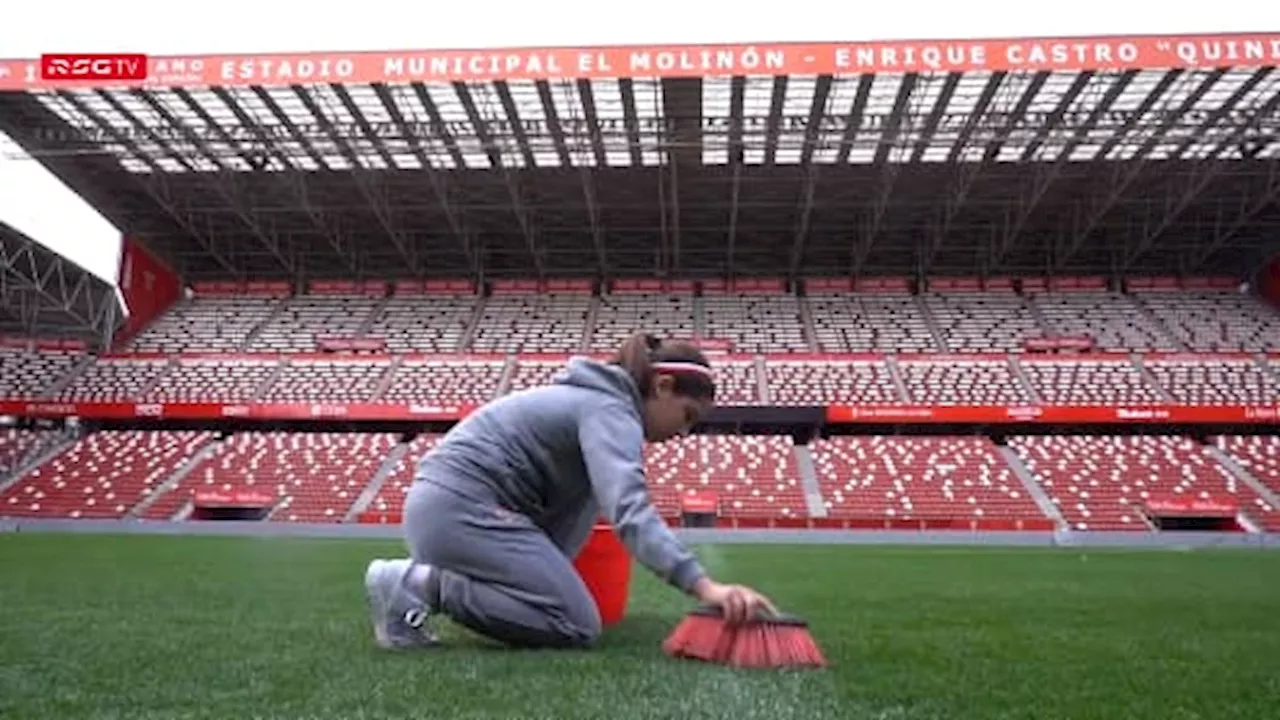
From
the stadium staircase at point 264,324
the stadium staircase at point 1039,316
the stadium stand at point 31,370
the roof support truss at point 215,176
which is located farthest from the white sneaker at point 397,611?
the stadium staircase at point 1039,316

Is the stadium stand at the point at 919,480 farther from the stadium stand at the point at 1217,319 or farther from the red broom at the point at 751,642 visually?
the red broom at the point at 751,642

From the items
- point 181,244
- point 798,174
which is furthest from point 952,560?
point 181,244

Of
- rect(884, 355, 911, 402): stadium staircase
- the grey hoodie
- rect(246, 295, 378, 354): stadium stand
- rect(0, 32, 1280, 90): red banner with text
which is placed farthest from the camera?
rect(246, 295, 378, 354): stadium stand

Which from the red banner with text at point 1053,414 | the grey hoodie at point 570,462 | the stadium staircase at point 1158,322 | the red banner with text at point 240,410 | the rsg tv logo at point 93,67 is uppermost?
the rsg tv logo at point 93,67

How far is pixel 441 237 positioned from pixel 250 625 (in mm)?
32589

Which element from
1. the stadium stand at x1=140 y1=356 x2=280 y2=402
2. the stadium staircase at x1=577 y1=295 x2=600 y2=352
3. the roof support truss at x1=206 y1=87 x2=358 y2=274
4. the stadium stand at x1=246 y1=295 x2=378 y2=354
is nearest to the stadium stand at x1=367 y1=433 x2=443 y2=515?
the stadium stand at x1=140 y1=356 x2=280 y2=402

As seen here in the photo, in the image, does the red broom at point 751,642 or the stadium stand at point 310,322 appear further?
the stadium stand at point 310,322

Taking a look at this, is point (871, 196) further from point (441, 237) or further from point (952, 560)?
point (952, 560)

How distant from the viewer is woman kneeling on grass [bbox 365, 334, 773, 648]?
11.0 feet

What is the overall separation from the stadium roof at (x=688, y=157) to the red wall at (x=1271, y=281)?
1.57 ft

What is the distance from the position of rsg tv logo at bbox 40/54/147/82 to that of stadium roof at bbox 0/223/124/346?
7.38m

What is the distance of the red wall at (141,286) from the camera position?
119ft

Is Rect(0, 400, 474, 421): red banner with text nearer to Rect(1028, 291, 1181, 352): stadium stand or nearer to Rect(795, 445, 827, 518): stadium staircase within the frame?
Rect(795, 445, 827, 518): stadium staircase

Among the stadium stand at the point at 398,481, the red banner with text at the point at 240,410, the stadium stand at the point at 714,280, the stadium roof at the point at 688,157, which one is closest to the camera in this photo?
the stadium roof at the point at 688,157
